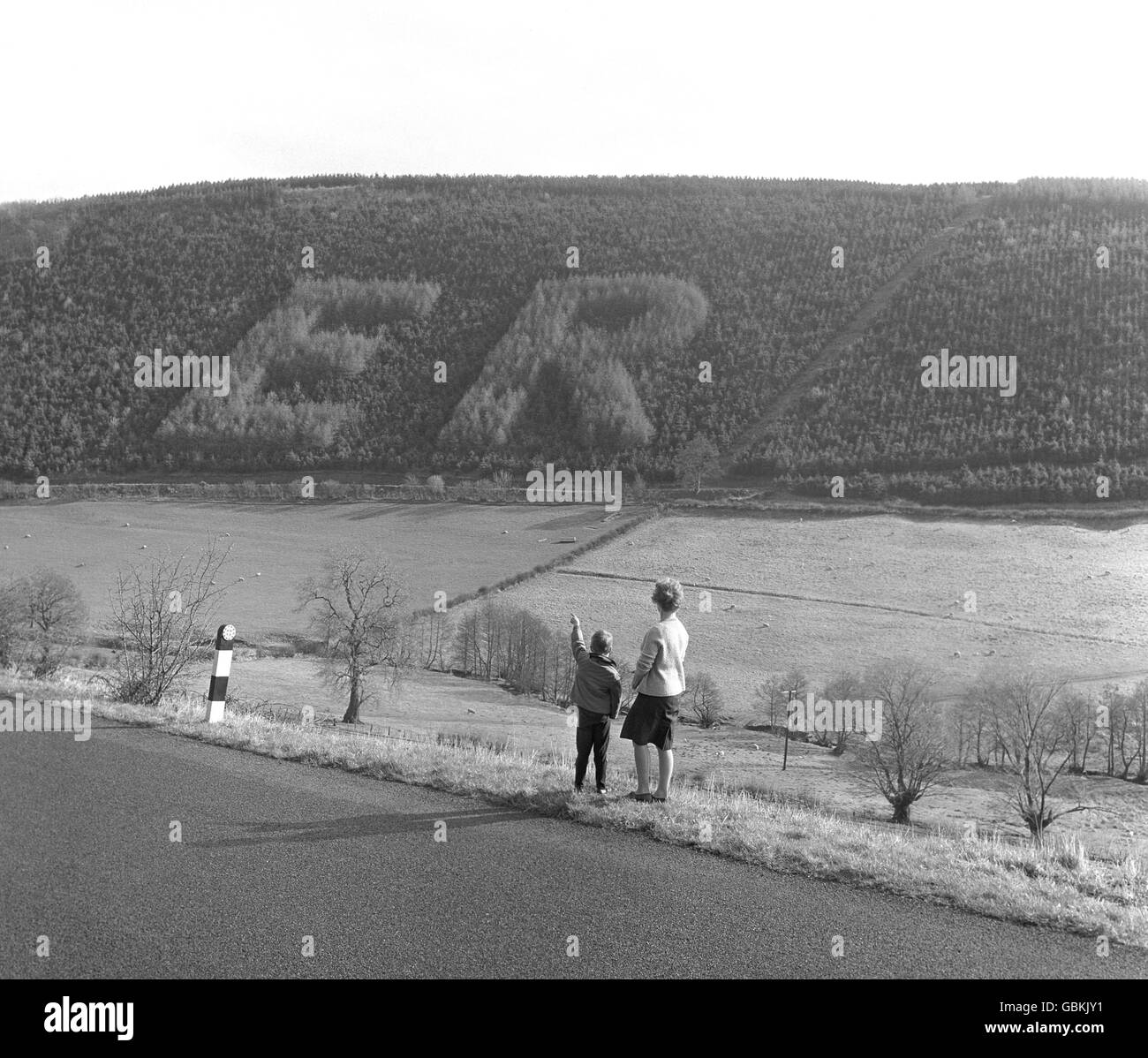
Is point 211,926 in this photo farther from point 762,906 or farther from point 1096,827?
point 1096,827

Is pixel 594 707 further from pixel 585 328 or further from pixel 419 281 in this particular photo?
pixel 419 281

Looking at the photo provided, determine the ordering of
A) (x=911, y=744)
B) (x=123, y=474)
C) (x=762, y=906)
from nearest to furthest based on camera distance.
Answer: (x=762, y=906) → (x=911, y=744) → (x=123, y=474)

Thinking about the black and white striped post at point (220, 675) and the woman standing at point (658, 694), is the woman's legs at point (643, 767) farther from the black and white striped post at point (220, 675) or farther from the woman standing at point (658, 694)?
the black and white striped post at point (220, 675)

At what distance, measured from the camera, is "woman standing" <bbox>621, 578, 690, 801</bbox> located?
7.66 meters

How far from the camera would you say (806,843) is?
659 cm

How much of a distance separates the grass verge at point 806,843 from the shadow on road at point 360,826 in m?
0.38

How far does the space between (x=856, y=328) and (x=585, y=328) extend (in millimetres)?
27357

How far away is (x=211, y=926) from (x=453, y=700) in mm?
32303

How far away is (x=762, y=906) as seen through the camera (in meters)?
5.43

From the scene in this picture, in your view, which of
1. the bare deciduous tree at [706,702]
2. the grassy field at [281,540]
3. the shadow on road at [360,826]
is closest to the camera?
the shadow on road at [360,826]

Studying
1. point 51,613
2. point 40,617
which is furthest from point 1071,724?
point 51,613

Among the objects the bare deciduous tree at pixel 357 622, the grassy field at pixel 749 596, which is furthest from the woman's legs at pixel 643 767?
the bare deciduous tree at pixel 357 622

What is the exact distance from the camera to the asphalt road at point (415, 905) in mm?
4648
